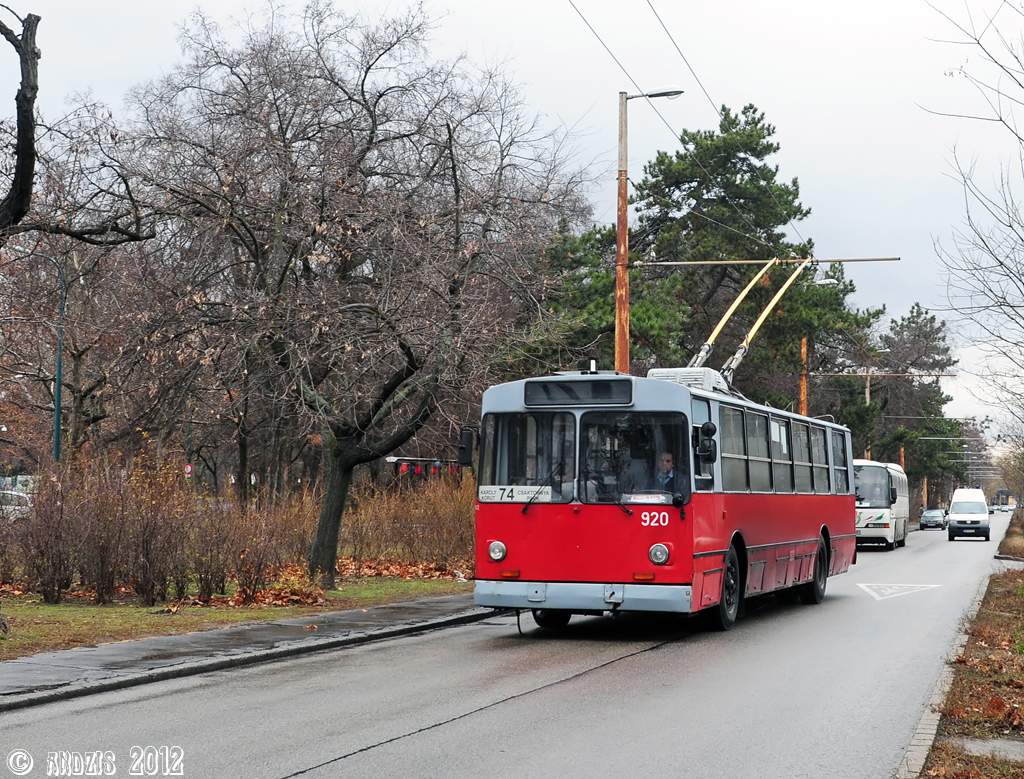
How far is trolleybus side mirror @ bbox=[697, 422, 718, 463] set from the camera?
14.5 meters

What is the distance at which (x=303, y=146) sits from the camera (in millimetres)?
21344

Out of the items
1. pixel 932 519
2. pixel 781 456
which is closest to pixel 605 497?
pixel 781 456

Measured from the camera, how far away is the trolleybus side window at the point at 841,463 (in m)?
22.9

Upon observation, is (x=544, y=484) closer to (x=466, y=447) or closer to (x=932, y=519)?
(x=466, y=447)

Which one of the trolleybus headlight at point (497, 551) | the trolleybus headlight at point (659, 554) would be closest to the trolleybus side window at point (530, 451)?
the trolleybus headlight at point (497, 551)

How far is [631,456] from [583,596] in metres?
1.68

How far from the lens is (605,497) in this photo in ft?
48.1

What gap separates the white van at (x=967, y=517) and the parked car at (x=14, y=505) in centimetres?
5162

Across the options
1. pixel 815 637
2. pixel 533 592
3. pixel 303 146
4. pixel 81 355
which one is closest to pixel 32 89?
pixel 533 592

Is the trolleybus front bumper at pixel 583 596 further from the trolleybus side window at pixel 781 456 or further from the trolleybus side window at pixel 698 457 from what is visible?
the trolleybus side window at pixel 781 456

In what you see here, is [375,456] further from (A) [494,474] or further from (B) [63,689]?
(B) [63,689]

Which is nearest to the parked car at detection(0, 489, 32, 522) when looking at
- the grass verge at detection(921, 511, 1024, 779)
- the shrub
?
the shrub

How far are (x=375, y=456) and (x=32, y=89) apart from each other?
9249 millimetres

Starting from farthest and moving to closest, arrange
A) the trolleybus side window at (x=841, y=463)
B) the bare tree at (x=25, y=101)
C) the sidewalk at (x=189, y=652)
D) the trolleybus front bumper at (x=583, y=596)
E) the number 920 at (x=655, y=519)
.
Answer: the trolleybus side window at (x=841, y=463)
the number 920 at (x=655, y=519)
the trolleybus front bumper at (x=583, y=596)
the bare tree at (x=25, y=101)
the sidewalk at (x=189, y=652)
